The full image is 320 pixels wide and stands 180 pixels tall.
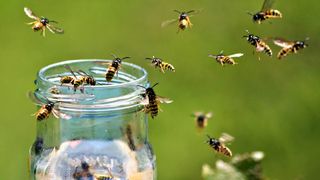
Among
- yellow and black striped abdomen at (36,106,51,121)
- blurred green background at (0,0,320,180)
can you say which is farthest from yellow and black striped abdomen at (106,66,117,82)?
blurred green background at (0,0,320,180)

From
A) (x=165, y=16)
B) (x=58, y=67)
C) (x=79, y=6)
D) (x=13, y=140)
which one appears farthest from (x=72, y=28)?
(x=58, y=67)

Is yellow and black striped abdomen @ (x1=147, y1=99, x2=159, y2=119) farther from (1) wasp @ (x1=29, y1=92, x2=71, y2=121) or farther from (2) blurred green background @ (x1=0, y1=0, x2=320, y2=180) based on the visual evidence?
(2) blurred green background @ (x1=0, y1=0, x2=320, y2=180)

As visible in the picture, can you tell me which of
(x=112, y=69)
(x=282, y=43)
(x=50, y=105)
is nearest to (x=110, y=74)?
(x=112, y=69)

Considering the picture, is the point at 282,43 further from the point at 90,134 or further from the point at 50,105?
the point at 50,105

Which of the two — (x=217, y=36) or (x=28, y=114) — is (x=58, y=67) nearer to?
(x=28, y=114)

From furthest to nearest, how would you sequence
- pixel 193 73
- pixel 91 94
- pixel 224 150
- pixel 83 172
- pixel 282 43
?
1. pixel 193 73
2. pixel 282 43
3. pixel 224 150
4. pixel 83 172
5. pixel 91 94

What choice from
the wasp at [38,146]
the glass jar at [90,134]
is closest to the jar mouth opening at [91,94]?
the glass jar at [90,134]
